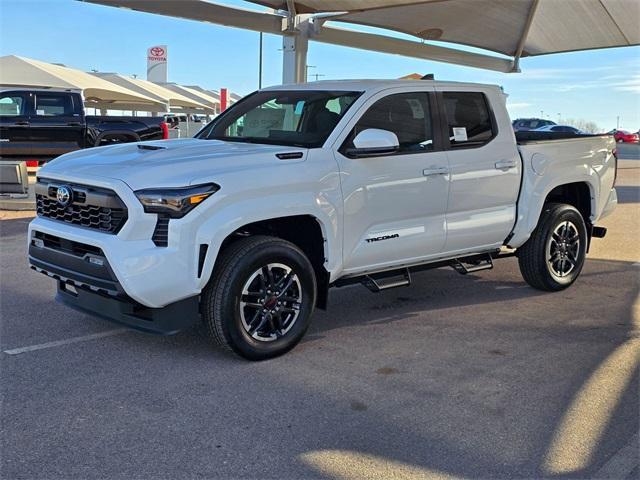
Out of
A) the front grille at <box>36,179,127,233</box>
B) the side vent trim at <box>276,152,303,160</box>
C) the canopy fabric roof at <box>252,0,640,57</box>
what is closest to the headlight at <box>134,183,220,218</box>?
the front grille at <box>36,179,127,233</box>

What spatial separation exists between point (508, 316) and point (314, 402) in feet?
8.33

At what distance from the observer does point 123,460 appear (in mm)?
3264

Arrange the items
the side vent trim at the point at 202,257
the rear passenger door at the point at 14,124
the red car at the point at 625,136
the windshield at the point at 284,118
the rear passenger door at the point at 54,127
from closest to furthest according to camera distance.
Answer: the side vent trim at the point at 202,257, the windshield at the point at 284,118, the rear passenger door at the point at 14,124, the rear passenger door at the point at 54,127, the red car at the point at 625,136

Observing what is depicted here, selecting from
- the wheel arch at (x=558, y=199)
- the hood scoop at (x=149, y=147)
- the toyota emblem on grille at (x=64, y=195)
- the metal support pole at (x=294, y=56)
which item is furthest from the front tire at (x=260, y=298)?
the metal support pole at (x=294, y=56)

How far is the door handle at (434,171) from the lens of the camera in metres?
5.41

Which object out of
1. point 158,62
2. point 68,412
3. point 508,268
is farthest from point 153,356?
point 158,62

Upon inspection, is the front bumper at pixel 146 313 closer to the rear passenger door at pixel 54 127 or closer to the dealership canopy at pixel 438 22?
the dealership canopy at pixel 438 22

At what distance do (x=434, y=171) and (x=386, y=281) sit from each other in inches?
38.2

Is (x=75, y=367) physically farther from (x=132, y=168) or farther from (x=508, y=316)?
(x=508, y=316)

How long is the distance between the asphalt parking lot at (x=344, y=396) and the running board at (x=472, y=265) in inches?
13.7

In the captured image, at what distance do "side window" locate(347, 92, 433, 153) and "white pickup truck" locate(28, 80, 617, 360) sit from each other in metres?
0.01

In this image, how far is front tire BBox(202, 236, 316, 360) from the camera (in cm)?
443

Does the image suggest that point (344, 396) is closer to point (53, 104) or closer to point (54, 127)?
point (54, 127)

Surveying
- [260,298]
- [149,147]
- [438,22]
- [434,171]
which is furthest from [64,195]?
[438,22]
